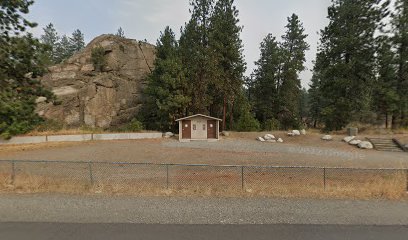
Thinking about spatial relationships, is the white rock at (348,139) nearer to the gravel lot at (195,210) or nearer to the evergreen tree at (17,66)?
the gravel lot at (195,210)

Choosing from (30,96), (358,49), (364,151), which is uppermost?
(358,49)

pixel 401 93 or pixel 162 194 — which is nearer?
pixel 162 194

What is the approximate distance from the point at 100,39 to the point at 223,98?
2675 cm

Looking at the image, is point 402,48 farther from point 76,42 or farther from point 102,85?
point 76,42

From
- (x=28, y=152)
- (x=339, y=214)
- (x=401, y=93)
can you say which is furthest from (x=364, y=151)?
(x=28, y=152)

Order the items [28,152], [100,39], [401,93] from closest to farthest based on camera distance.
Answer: [28,152] < [401,93] < [100,39]

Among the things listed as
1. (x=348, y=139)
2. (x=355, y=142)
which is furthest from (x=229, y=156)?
(x=348, y=139)

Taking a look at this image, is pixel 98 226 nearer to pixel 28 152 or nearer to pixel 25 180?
pixel 25 180

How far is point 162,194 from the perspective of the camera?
307 inches

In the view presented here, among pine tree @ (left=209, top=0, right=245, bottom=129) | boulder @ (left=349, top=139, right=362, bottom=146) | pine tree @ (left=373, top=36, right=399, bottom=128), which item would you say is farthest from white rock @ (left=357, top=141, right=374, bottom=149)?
pine tree @ (left=209, top=0, right=245, bottom=129)

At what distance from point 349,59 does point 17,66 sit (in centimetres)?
3528

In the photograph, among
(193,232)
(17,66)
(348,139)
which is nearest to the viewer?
(193,232)

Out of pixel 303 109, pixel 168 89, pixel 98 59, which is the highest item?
pixel 98 59

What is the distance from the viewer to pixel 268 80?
147 ft
